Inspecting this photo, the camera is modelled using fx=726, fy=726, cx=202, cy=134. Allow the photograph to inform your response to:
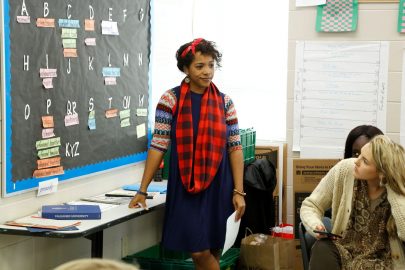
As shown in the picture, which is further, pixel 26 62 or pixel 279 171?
pixel 279 171

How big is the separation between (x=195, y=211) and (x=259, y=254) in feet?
2.62

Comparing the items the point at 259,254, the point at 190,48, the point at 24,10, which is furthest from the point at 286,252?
the point at 24,10

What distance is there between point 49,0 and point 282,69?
6.56 ft

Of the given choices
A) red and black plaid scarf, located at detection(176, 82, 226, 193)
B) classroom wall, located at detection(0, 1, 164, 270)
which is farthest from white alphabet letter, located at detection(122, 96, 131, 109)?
red and black plaid scarf, located at detection(176, 82, 226, 193)

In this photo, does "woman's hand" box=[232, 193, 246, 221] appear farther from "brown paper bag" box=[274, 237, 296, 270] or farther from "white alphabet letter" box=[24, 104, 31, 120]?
"white alphabet letter" box=[24, 104, 31, 120]

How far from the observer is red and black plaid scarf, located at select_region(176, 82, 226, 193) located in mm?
3773

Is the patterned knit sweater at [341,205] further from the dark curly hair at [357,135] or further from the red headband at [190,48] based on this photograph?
the red headband at [190,48]

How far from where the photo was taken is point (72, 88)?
12.2 feet

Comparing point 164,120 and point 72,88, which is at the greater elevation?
point 72,88

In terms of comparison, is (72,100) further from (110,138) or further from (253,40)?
(253,40)

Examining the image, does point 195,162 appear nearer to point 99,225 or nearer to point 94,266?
point 99,225

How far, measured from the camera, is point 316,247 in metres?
3.22

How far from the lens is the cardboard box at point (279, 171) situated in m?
4.89

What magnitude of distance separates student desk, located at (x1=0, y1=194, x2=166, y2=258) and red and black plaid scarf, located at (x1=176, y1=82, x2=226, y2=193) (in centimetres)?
28
